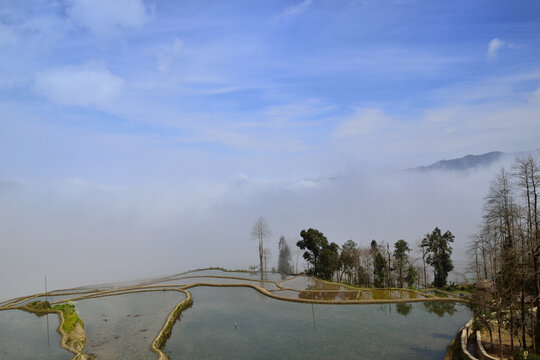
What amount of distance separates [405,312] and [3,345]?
28.0 metres

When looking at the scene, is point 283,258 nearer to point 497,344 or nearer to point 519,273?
point 497,344

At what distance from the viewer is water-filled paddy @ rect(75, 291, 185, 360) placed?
20087mm

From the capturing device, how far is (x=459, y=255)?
389ft

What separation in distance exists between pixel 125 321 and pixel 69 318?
13.3 ft

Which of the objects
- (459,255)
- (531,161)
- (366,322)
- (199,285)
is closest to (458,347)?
(366,322)

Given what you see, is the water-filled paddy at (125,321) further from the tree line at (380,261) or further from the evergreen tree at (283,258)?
the evergreen tree at (283,258)

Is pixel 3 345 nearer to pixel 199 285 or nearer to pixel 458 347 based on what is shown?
pixel 199 285

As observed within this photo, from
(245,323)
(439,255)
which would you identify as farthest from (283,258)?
(245,323)

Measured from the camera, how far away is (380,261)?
129ft

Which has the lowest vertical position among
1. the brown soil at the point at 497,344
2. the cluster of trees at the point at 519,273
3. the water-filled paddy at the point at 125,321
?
the brown soil at the point at 497,344

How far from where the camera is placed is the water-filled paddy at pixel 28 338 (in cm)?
1964

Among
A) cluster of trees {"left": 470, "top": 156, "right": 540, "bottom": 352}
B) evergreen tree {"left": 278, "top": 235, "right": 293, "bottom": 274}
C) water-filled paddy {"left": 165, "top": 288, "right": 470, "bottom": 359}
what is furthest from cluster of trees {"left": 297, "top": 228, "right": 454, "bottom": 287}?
cluster of trees {"left": 470, "top": 156, "right": 540, "bottom": 352}

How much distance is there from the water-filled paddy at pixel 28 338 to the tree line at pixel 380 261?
29.0 meters

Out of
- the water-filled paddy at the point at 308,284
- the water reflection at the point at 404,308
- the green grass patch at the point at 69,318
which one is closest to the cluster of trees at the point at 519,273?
the water reflection at the point at 404,308
